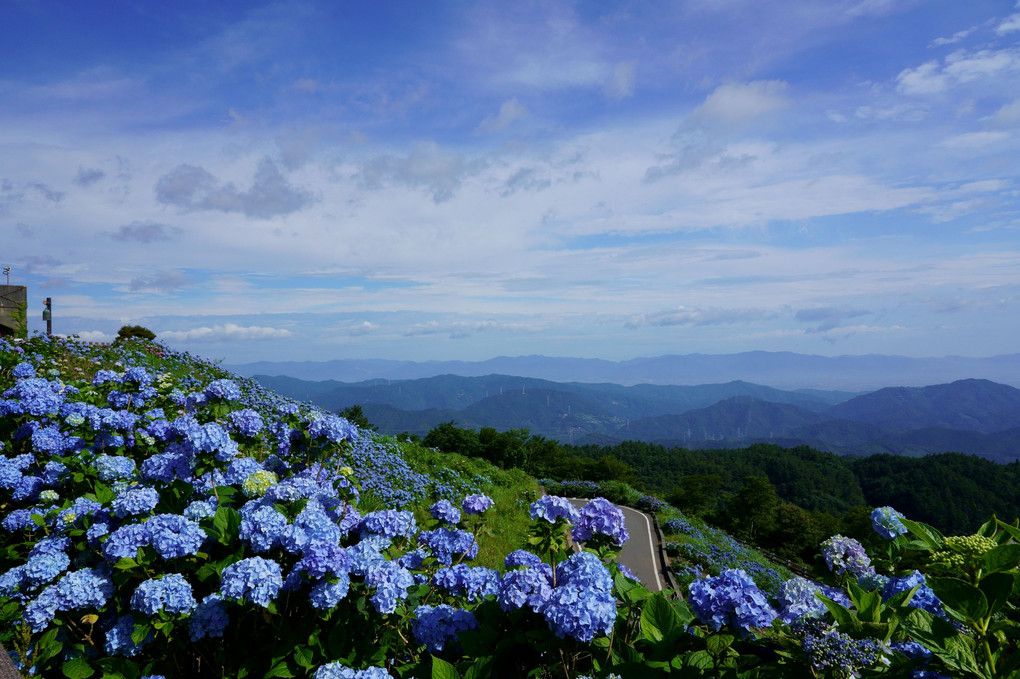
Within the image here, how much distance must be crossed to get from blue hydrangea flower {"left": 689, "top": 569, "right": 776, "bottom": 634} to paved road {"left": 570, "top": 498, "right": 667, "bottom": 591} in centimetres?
926

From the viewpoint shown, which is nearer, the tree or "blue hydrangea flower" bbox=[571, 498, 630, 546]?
"blue hydrangea flower" bbox=[571, 498, 630, 546]

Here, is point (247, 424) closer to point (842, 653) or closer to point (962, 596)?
point (842, 653)

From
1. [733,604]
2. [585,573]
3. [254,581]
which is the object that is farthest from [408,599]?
[733,604]

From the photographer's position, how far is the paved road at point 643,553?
12.7 meters

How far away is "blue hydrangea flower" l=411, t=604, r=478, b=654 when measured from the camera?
99.3 inches

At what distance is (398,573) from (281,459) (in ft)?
8.00

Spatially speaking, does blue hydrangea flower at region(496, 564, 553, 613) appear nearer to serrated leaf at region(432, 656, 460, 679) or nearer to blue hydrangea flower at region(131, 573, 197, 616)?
serrated leaf at region(432, 656, 460, 679)

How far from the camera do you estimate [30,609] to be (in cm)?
263

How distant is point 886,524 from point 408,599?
2407 mm

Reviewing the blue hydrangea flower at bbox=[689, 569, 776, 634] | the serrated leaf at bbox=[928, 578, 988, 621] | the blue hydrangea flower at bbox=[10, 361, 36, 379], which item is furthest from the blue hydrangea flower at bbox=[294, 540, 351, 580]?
the blue hydrangea flower at bbox=[10, 361, 36, 379]

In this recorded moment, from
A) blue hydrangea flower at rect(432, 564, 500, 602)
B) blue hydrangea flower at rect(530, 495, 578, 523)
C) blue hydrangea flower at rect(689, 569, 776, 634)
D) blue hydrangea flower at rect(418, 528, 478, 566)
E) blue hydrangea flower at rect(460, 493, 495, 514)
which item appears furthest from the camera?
blue hydrangea flower at rect(460, 493, 495, 514)

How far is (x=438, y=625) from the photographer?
8.41ft

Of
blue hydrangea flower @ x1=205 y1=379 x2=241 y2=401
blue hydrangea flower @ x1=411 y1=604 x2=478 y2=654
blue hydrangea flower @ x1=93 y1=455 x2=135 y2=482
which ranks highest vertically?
A: blue hydrangea flower @ x1=205 y1=379 x2=241 y2=401

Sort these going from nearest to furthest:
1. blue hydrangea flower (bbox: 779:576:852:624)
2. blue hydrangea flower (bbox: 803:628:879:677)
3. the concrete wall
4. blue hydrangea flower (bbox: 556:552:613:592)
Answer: blue hydrangea flower (bbox: 803:628:879:677)
blue hydrangea flower (bbox: 779:576:852:624)
blue hydrangea flower (bbox: 556:552:613:592)
the concrete wall
